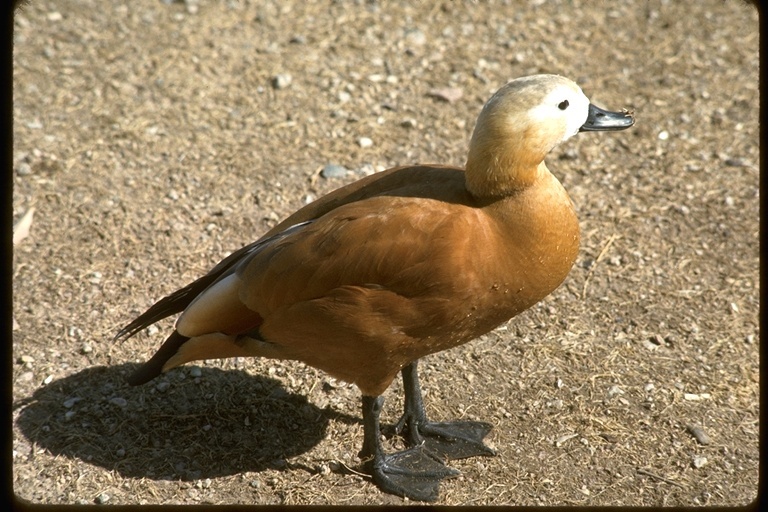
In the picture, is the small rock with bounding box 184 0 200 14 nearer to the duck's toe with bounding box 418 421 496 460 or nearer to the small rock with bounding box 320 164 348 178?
the small rock with bounding box 320 164 348 178

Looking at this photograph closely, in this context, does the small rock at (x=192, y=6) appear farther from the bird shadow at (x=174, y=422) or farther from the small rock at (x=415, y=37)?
the bird shadow at (x=174, y=422)

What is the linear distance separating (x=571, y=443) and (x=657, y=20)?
14.0 feet

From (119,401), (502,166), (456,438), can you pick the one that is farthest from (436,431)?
(119,401)

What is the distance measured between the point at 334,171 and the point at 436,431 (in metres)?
2.08

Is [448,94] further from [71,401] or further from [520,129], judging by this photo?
[71,401]

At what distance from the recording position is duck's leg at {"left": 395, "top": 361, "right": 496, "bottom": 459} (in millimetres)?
3797

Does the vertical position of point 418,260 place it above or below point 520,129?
below

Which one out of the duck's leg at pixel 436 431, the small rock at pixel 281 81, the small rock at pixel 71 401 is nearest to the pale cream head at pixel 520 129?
the duck's leg at pixel 436 431

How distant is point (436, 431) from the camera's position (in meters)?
3.91

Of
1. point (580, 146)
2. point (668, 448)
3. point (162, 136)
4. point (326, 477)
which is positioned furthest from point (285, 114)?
point (668, 448)

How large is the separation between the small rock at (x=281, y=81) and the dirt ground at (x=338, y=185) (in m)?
0.04

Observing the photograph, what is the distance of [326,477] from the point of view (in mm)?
3705

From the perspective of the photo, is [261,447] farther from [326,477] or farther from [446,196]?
[446,196]

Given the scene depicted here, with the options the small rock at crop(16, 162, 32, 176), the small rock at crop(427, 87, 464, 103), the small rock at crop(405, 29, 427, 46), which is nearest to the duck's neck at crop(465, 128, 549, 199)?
the small rock at crop(427, 87, 464, 103)
